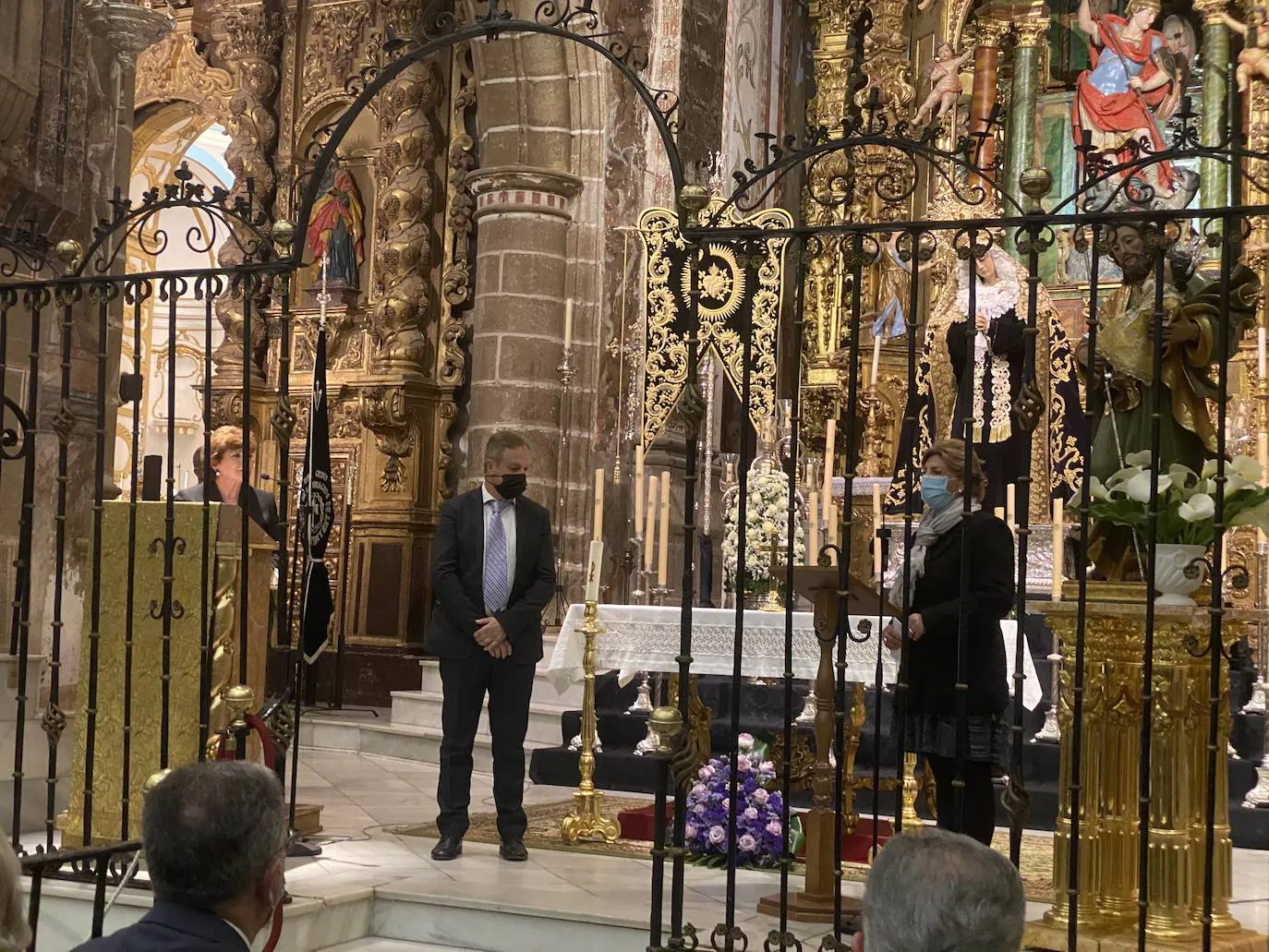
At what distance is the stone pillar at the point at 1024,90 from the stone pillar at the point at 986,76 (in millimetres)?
139

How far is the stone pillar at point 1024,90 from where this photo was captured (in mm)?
13727

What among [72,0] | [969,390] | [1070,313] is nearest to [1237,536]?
[1070,313]

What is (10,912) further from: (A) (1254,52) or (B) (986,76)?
(B) (986,76)

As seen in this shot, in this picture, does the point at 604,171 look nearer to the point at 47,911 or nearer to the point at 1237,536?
the point at 1237,536

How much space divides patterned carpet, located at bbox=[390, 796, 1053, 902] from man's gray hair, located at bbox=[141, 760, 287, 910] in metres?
4.22

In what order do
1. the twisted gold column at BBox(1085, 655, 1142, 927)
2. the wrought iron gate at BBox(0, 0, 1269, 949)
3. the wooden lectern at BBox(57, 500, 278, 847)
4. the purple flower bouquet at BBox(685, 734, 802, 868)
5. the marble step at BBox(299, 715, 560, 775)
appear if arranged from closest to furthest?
the wrought iron gate at BBox(0, 0, 1269, 949) → the twisted gold column at BBox(1085, 655, 1142, 927) → the wooden lectern at BBox(57, 500, 278, 847) → the purple flower bouquet at BBox(685, 734, 802, 868) → the marble step at BBox(299, 715, 560, 775)

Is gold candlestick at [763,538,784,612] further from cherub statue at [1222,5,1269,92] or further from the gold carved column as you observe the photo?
cherub statue at [1222,5,1269,92]


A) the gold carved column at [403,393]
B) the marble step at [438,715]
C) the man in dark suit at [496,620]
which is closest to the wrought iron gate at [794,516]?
the man in dark suit at [496,620]

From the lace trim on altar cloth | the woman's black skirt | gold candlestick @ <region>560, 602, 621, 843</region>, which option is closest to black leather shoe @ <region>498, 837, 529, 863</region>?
gold candlestick @ <region>560, 602, 621, 843</region>

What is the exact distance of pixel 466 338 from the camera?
43.3 ft

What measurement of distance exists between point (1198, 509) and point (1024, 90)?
30.4 feet

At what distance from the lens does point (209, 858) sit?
2.79 meters

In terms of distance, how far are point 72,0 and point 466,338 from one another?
18.9 ft

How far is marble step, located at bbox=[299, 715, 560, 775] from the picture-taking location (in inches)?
397
